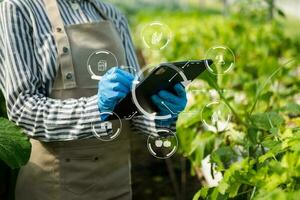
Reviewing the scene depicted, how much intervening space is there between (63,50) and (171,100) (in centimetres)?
42

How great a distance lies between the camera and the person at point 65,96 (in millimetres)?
1767

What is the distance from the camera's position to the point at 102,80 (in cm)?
165

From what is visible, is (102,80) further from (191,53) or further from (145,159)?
(191,53)

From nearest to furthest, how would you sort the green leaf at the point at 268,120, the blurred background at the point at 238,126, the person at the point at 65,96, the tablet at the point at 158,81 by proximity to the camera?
1. the tablet at the point at 158,81
2. the blurred background at the point at 238,126
3. the person at the point at 65,96
4. the green leaf at the point at 268,120

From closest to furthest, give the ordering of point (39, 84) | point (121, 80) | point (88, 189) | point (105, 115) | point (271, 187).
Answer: point (271, 187), point (121, 80), point (105, 115), point (39, 84), point (88, 189)

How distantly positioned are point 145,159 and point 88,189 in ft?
9.14

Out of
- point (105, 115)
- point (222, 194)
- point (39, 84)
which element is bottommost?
point (222, 194)

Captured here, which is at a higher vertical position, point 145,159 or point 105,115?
point 105,115

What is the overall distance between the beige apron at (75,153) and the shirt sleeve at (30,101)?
103 mm

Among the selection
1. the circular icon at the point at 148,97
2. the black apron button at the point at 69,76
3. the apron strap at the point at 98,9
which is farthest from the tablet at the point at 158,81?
the apron strap at the point at 98,9

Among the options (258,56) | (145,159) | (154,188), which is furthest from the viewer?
(258,56)

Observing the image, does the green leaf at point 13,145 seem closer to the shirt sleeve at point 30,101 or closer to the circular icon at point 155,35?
the shirt sleeve at point 30,101

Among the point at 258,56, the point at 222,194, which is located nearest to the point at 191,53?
the point at 258,56

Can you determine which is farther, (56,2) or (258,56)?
(258,56)
